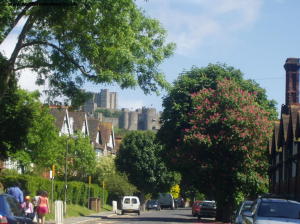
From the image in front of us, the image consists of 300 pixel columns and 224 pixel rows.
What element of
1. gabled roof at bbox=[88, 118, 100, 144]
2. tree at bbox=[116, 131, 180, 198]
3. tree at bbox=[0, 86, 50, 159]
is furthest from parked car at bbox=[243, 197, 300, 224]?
gabled roof at bbox=[88, 118, 100, 144]

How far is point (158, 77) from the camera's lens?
84.3 feet

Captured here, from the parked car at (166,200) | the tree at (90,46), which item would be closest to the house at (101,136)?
the parked car at (166,200)

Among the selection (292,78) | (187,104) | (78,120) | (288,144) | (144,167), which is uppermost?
(292,78)

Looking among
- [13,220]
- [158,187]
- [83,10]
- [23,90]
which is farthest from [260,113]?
[158,187]

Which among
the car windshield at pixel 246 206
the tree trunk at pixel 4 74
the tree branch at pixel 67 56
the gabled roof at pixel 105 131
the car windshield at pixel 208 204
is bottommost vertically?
the car windshield at pixel 208 204

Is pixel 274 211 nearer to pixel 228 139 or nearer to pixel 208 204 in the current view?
pixel 228 139

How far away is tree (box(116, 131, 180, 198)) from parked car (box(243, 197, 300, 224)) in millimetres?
62219

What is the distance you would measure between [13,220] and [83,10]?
31.0ft

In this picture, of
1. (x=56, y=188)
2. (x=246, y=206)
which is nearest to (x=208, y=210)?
(x=56, y=188)

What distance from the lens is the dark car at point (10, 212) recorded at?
543 inches

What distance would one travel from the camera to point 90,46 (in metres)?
24.5

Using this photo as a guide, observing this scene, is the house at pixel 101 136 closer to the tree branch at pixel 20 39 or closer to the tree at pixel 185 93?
the tree at pixel 185 93

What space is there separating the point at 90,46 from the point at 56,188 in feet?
86.4

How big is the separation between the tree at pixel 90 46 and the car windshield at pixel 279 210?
27.5ft
